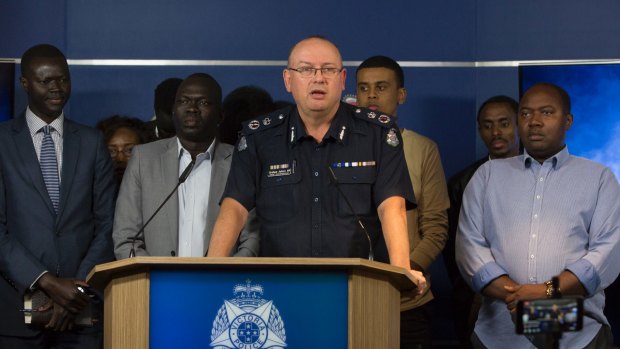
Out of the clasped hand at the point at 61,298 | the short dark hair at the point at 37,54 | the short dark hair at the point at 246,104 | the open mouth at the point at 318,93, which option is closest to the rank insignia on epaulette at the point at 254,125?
the open mouth at the point at 318,93

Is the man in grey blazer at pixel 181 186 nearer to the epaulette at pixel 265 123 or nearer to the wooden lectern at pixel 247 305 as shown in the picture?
the epaulette at pixel 265 123

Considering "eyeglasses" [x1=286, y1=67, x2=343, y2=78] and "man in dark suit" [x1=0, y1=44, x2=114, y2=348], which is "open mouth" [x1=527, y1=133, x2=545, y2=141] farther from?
"man in dark suit" [x1=0, y1=44, x2=114, y2=348]

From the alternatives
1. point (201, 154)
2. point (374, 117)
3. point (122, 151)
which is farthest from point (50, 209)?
point (374, 117)

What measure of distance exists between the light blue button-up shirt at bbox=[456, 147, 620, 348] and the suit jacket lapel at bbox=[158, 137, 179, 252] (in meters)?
1.28

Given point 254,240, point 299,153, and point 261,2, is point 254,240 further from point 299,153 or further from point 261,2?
point 261,2

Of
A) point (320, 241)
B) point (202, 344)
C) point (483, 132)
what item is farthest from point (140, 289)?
point (483, 132)

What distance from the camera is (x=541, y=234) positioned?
500 centimetres

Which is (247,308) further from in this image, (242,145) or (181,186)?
(181,186)

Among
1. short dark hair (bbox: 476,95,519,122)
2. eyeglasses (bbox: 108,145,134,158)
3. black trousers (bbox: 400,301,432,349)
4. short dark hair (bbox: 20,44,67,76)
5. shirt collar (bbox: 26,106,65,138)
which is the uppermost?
short dark hair (bbox: 20,44,67,76)

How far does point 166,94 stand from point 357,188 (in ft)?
7.73

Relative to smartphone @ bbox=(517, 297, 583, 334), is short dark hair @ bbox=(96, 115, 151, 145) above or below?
above

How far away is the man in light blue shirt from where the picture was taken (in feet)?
16.1

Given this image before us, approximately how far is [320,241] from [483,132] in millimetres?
2075

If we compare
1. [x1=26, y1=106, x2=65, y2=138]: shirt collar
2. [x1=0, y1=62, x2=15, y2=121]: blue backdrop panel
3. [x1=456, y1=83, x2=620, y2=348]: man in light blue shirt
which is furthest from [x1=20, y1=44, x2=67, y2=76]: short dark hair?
[x1=456, y1=83, x2=620, y2=348]: man in light blue shirt
